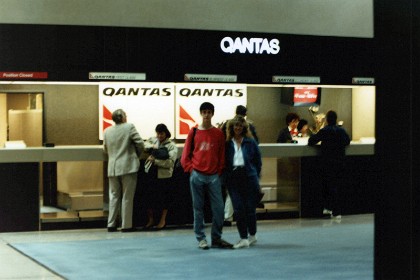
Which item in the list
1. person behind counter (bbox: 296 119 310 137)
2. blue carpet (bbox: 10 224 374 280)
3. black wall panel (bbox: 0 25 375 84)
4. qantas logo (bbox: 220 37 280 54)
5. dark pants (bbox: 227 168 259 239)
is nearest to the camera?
blue carpet (bbox: 10 224 374 280)

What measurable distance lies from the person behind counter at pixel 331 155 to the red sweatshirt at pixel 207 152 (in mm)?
4703

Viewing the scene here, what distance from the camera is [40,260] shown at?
11.7 metres

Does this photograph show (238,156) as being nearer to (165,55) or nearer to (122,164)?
(122,164)

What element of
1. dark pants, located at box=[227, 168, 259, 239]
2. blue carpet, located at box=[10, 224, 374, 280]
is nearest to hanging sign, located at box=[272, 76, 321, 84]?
blue carpet, located at box=[10, 224, 374, 280]

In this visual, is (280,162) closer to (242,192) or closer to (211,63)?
(211,63)

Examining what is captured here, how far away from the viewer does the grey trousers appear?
48.8 ft

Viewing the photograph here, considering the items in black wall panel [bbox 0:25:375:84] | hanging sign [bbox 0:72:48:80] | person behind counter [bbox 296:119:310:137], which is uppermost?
black wall panel [bbox 0:25:375:84]

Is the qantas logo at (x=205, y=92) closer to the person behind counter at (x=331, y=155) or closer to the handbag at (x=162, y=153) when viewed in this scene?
the person behind counter at (x=331, y=155)

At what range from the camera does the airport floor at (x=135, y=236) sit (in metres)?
11.2

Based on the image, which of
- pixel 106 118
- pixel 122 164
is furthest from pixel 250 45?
pixel 122 164

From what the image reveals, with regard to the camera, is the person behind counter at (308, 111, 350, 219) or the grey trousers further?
the person behind counter at (308, 111, 350, 219)

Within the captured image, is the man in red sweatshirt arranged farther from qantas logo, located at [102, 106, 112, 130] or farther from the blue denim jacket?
qantas logo, located at [102, 106, 112, 130]

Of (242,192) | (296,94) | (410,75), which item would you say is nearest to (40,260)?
(242,192)

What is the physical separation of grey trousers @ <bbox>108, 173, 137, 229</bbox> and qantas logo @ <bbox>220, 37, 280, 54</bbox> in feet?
11.6
